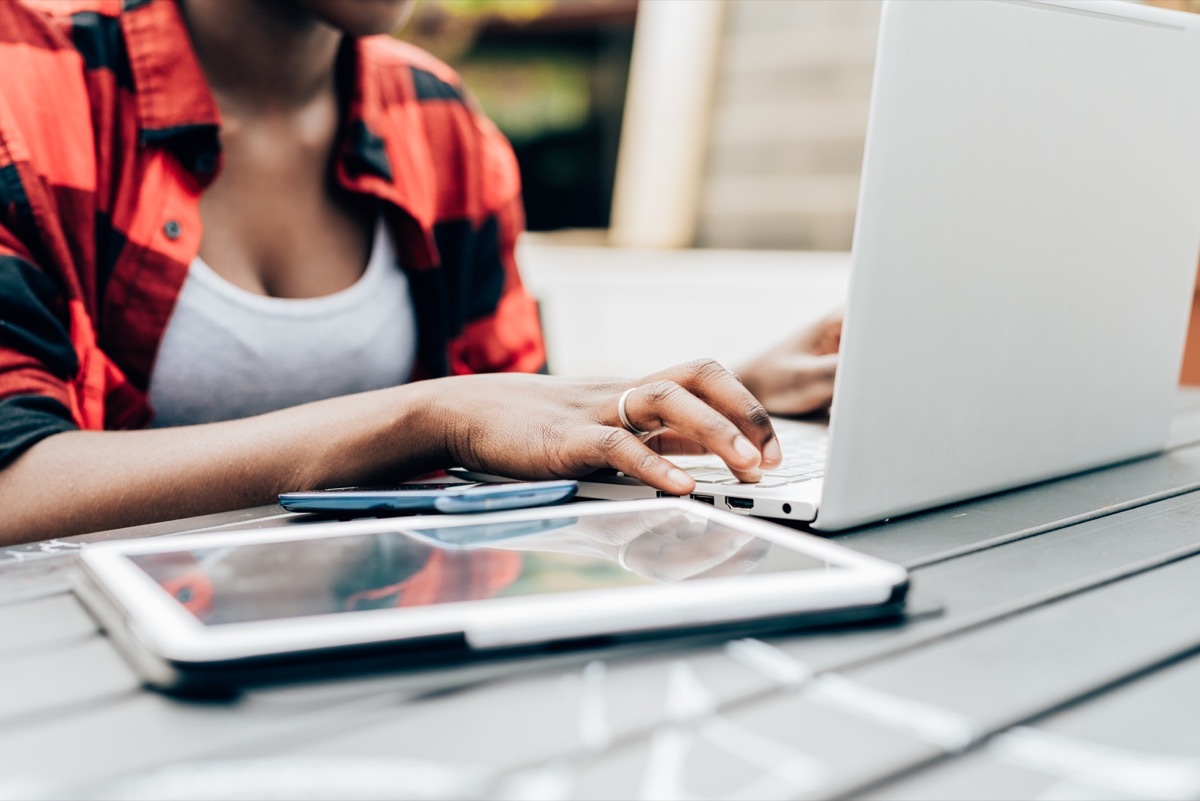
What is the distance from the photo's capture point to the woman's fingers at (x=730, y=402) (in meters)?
0.69

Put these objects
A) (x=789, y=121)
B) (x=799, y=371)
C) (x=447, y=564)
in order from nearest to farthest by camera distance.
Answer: (x=447, y=564) < (x=799, y=371) < (x=789, y=121)

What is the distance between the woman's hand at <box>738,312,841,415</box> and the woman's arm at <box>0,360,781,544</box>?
31 cm

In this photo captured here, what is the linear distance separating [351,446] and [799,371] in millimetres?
457

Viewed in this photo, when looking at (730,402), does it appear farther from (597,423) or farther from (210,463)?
(210,463)

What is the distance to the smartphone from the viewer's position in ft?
2.01

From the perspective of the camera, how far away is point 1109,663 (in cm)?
42

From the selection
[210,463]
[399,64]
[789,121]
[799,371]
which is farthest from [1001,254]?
[789,121]

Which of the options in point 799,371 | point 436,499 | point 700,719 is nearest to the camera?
point 700,719

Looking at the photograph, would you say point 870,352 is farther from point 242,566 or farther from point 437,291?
point 437,291

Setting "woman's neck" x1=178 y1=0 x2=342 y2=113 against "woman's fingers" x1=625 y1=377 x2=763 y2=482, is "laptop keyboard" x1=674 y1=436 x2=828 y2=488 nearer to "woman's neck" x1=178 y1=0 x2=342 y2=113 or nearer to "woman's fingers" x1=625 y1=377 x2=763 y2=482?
"woman's fingers" x1=625 y1=377 x2=763 y2=482

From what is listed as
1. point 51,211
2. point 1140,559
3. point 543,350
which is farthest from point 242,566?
point 543,350

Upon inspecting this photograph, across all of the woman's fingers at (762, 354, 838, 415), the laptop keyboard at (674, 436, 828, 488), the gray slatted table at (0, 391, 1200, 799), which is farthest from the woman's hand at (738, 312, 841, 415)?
the gray slatted table at (0, 391, 1200, 799)

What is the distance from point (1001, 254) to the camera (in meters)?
0.66

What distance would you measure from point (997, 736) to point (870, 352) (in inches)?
10.6
